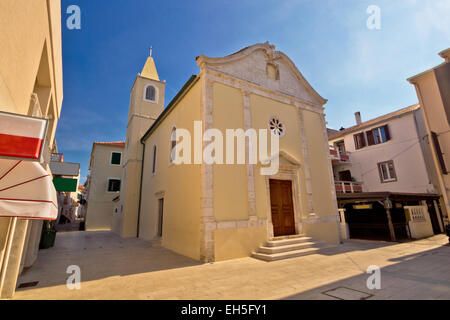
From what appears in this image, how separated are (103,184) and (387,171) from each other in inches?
1029

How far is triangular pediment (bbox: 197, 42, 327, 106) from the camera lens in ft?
30.8

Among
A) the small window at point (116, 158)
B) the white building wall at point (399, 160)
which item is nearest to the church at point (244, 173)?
the white building wall at point (399, 160)

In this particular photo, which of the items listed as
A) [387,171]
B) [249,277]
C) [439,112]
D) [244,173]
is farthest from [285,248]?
[387,171]

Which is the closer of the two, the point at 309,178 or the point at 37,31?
the point at 37,31

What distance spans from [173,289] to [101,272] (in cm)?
267

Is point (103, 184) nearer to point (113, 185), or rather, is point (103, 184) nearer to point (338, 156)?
point (113, 185)

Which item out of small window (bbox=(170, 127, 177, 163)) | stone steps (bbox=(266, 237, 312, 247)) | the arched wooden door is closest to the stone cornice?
small window (bbox=(170, 127, 177, 163))

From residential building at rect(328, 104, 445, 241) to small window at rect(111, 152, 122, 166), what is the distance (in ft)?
71.2

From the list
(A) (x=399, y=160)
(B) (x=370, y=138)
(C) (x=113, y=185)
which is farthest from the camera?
(C) (x=113, y=185)

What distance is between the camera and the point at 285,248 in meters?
7.75

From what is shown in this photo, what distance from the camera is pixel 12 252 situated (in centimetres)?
402

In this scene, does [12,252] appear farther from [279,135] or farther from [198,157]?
[279,135]

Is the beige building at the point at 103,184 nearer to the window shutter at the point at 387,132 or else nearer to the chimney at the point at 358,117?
the chimney at the point at 358,117
